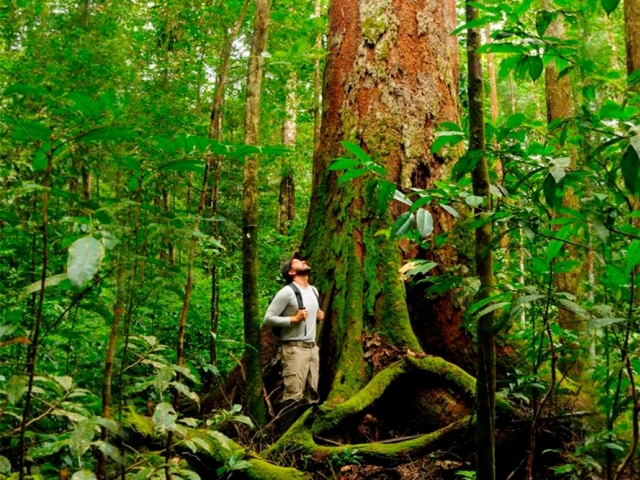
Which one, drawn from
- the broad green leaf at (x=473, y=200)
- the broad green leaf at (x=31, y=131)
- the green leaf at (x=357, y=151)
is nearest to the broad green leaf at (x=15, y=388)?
the broad green leaf at (x=31, y=131)

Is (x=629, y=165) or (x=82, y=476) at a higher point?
(x=629, y=165)

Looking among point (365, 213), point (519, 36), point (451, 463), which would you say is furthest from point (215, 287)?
point (519, 36)

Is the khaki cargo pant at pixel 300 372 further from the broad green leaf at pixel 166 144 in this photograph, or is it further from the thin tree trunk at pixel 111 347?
the broad green leaf at pixel 166 144

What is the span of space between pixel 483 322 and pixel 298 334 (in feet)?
9.58

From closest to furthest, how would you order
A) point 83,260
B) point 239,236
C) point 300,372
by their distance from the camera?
point 83,260 < point 239,236 < point 300,372

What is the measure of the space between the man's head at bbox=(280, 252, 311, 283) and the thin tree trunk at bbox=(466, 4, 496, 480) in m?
2.88

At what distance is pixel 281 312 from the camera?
505 cm

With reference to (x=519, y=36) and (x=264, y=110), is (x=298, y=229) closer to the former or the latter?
(x=264, y=110)

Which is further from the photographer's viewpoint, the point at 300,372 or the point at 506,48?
the point at 300,372

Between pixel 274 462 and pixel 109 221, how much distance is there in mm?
2818

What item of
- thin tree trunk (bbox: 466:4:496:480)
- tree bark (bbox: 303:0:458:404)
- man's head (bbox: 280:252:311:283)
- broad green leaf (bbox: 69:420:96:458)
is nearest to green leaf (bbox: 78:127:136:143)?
broad green leaf (bbox: 69:420:96:458)

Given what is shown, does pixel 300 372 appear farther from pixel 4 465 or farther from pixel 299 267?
pixel 4 465

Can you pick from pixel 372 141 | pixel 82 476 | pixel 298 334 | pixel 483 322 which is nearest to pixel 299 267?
pixel 298 334

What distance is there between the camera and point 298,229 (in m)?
12.9
